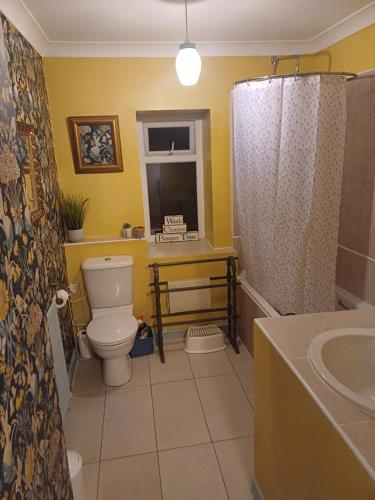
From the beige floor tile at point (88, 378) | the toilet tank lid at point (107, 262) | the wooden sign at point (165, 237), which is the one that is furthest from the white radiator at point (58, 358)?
the wooden sign at point (165, 237)

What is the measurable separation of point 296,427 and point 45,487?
0.77 meters

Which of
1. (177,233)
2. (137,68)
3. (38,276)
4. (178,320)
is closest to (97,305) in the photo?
(178,320)

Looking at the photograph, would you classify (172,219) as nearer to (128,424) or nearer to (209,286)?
(209,286)

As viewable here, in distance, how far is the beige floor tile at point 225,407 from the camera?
6.49 ft

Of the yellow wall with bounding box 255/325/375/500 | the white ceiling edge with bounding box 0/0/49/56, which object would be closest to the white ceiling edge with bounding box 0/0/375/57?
the white ceiling edge with bounding box 0/0/49/56

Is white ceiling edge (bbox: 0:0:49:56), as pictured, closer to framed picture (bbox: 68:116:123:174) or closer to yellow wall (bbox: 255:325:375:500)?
framed picture (bbox: 68:116:123:174)

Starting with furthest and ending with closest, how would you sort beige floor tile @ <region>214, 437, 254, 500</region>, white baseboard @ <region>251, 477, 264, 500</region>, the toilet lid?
the toilet lid < beige floor tile @ <region>214, 437, 254, 500</region> < white baseboard @ <region>251, 477, 264, 500</region>

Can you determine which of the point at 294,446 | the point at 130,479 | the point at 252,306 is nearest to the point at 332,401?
the point at 294,446

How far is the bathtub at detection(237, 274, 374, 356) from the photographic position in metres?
2.26

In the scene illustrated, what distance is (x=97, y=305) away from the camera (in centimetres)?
263

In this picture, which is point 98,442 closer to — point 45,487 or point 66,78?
point 45,487

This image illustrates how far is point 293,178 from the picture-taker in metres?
1.99

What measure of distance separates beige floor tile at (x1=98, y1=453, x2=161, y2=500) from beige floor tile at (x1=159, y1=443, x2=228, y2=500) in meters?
A: 0.05

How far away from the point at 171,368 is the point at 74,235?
4.14 feet
